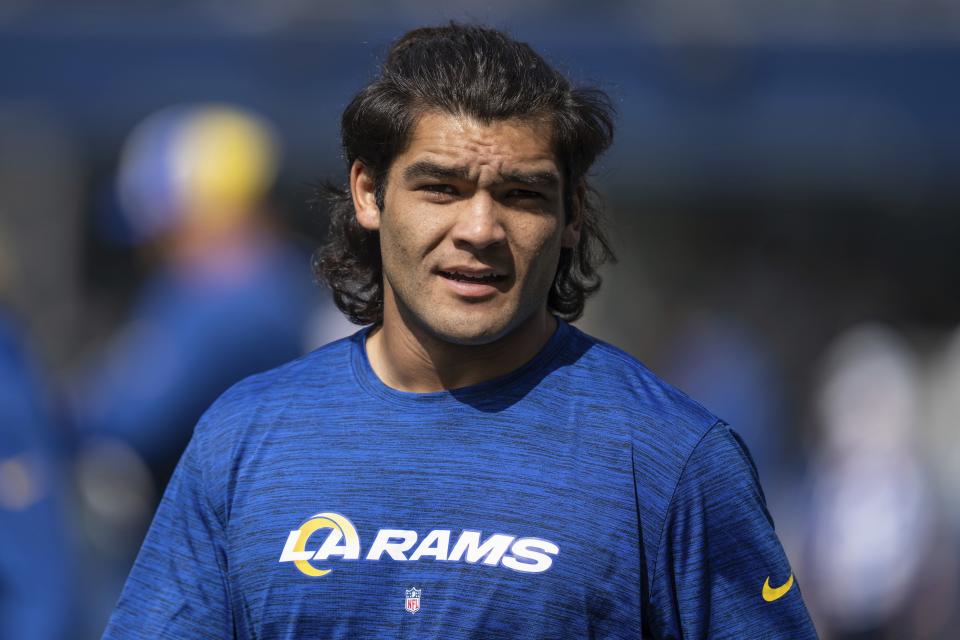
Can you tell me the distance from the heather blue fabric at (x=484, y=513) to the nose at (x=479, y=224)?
0.26 m

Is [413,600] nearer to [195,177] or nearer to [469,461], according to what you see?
[469,461]

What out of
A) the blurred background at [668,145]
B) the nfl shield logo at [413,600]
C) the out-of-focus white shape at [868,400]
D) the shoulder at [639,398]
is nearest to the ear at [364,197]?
the shoulder at [639,398]

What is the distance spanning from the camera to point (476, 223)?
2.61 meters

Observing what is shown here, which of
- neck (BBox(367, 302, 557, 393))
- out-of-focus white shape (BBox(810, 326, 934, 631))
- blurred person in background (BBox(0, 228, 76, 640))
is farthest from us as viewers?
out-of-focus white shape (BBox(810, 326, 934, 631))

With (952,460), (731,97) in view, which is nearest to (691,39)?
(731,97)

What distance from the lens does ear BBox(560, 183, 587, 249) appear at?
283 centimetres

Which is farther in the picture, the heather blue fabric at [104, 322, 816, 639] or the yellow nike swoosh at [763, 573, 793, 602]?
the yellow nike swoosh at [763, 573, 793, 602]

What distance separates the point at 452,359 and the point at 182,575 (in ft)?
2.04

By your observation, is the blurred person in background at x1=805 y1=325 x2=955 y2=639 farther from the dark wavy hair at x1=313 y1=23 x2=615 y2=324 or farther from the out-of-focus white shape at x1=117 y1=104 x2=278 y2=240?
the dark wavy hair at x1=313 y1=23 x2=615 y2=324

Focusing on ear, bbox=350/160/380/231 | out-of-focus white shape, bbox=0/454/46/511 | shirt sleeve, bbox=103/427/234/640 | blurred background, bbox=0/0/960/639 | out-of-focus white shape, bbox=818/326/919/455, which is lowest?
shirt sleeve, bbox=103/427/234/640

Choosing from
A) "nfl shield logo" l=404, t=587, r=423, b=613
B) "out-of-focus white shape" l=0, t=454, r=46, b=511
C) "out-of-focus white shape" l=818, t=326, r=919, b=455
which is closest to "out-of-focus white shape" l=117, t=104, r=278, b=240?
"out-of-focus white shape" l=0, t=454, r=46, b=511

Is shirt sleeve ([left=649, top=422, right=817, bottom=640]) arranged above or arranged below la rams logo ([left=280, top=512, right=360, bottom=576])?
above

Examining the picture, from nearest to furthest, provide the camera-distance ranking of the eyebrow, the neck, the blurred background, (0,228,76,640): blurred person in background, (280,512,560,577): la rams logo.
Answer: (280,512,560,577): la rams logo
the eyebrow
the neck
(0,228,76,640): blurred person in background
the blurred background

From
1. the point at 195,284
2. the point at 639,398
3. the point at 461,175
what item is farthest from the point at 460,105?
the point at 195,284
